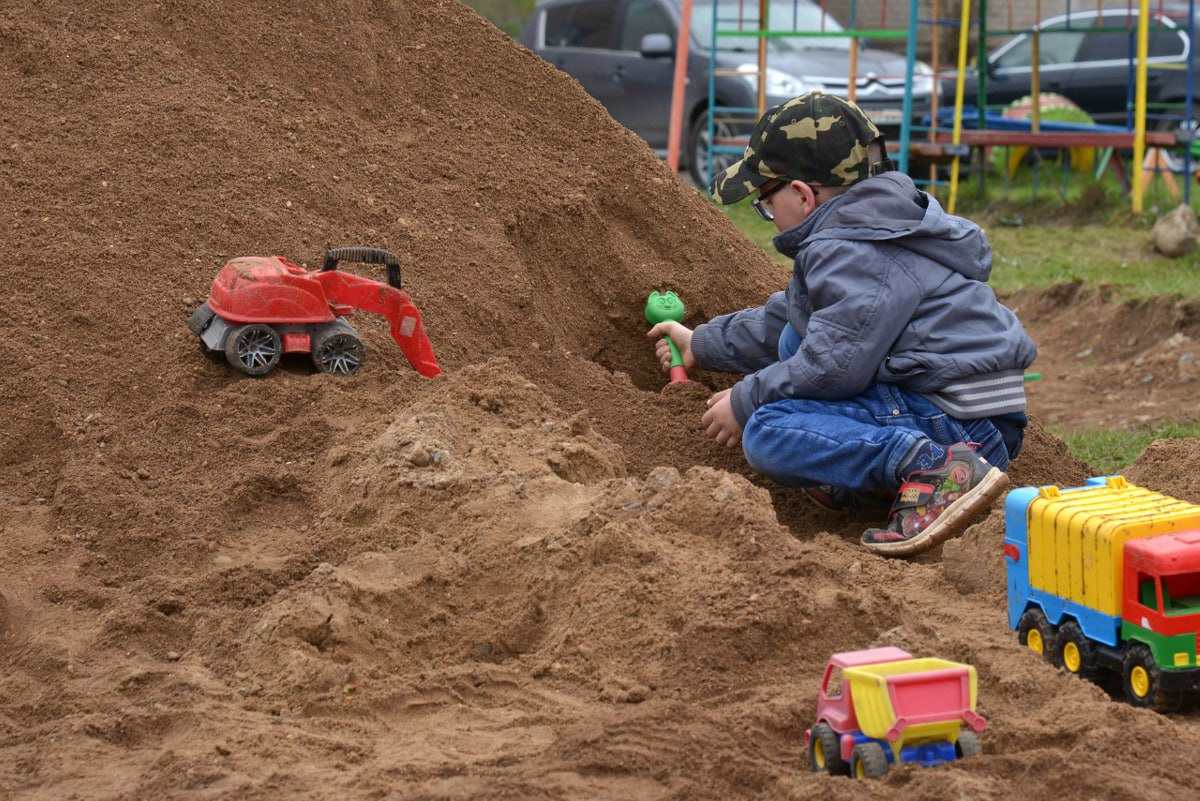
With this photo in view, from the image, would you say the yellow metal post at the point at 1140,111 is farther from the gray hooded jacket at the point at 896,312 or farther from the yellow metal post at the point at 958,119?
the gray hooded jacket at the point at 896,312

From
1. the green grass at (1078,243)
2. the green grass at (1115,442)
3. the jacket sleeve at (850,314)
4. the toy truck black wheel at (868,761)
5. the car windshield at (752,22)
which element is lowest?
the green grass at (1115,442)

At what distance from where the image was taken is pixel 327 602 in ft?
10.1

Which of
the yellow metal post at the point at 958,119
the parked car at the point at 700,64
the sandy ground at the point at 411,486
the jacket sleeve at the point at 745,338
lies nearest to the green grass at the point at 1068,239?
the yellow metal post at the point at 958,119

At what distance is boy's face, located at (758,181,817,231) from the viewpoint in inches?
161

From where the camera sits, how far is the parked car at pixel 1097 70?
15023 millimetres

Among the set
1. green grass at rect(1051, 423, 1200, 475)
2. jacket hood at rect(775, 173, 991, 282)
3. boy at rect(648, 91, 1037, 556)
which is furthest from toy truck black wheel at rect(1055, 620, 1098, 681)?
green grass at rect(1051, 423, 1200, 475)

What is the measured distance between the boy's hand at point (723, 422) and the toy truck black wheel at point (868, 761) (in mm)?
1950

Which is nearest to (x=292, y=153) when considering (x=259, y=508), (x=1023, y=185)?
(x=259, y=508)

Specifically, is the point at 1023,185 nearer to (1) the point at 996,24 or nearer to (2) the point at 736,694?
(1) the point at 996,24

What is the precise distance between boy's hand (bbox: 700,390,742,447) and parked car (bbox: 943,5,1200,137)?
1165 cm

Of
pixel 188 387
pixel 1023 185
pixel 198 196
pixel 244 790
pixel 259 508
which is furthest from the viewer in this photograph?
pixel 1023 185

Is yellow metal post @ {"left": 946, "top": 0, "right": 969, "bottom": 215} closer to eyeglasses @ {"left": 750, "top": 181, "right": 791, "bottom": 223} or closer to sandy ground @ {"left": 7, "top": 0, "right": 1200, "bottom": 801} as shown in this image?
sandy ground @ {"left": 7, "top": 0, "right": 1200, "bottom": 801}

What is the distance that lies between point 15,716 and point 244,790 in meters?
0.65

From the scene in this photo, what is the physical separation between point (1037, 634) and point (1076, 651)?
135 millimetres
